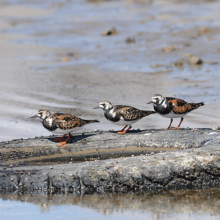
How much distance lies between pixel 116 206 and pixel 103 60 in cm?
1258

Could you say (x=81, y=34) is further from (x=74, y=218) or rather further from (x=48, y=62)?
(x=74, y=218)

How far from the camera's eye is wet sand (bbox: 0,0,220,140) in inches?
473

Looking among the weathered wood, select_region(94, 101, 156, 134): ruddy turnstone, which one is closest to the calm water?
the weathered wood

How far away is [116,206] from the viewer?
6102 mm

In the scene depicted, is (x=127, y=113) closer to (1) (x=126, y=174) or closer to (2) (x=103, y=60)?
(1) (x=126, y=174)

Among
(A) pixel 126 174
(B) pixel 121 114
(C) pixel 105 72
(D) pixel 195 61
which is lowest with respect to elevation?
(A) pixel 126 174

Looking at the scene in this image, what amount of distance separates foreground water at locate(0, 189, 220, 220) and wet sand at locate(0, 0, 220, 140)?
3.58m

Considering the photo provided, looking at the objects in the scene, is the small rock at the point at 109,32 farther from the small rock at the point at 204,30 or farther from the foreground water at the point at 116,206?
the foreground water at the point at 116,206

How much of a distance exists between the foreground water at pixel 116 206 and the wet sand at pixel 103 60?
11.7 feet

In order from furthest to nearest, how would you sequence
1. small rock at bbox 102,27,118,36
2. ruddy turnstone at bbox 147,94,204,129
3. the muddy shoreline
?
small rock at bbox 102,27,118,36 < ruddy turnstone at bbox 147,94,204,129 < the muddy shoreline

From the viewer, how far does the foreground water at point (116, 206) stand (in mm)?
5785

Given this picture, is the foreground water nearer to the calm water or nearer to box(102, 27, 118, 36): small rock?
the calm water

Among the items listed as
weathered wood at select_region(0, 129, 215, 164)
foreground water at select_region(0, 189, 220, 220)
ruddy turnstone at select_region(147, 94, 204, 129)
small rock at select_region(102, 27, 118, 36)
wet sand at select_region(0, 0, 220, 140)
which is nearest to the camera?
foreground water at select_region(0, 189, 220, 220)

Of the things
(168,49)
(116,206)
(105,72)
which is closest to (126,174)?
(116,206)
